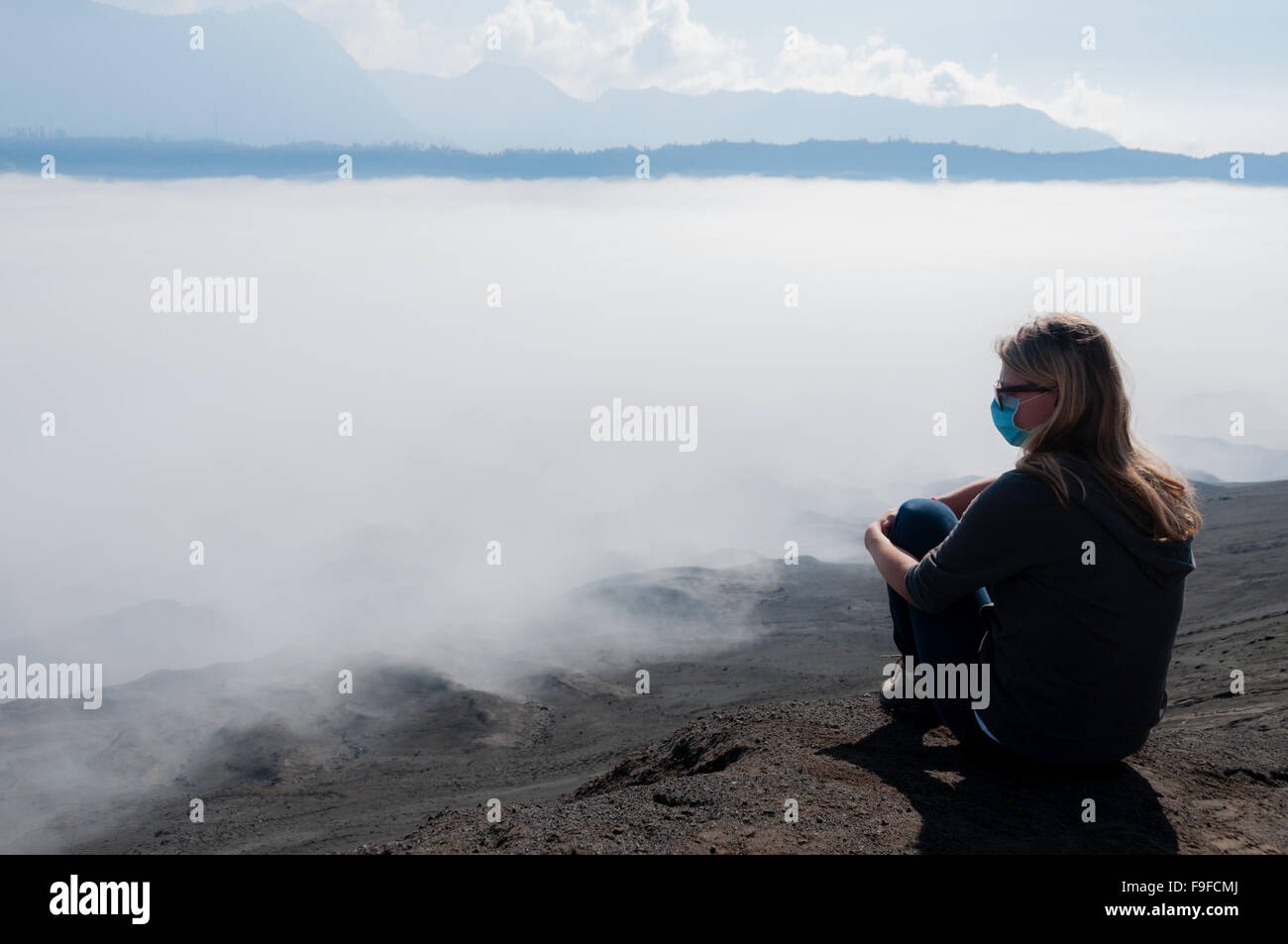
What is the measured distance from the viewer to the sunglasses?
12.6ft

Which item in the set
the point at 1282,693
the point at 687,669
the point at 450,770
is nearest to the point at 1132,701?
the point at 1282,693

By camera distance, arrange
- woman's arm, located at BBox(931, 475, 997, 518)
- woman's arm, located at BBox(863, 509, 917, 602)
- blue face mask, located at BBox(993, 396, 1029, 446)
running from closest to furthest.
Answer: blue face mask, located at BBox(993, 396, 1029, 446), woman's arm, located at BBox(863, 509, 917, 602), woman's arm, located at BBox(931, 475, 997, 518)

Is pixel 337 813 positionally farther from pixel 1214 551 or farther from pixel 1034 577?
pixel 1214 551

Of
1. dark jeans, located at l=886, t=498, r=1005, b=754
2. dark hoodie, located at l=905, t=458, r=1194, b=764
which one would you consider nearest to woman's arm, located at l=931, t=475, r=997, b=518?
dark jeans, located at l=886, t=498, r=1005, b=754

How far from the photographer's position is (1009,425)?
4.05 metres

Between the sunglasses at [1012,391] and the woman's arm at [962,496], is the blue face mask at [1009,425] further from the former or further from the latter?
the woman's arm at [962,496]

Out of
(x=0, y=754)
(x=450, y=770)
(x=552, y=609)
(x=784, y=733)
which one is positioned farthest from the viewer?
(x=552, y=609)

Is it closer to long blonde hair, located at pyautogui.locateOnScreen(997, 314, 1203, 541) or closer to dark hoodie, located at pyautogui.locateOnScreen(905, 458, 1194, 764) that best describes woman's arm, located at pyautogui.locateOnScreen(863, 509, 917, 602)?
dark hoodie, located at pyautogui.locateOnScreen(905, 458, 1194, 764)

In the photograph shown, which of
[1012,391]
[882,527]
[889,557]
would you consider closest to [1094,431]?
[1012,391]

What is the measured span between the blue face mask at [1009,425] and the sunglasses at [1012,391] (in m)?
0.02

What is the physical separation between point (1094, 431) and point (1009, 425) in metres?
0.36

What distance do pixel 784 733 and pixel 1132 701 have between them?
2251 millimetres

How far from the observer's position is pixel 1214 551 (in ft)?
71.5

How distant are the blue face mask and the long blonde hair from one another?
179mm
